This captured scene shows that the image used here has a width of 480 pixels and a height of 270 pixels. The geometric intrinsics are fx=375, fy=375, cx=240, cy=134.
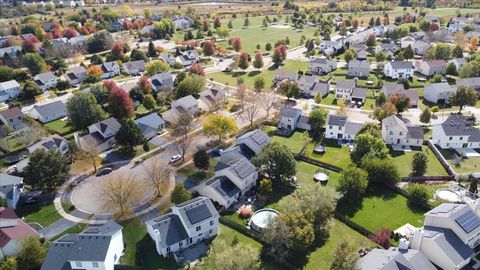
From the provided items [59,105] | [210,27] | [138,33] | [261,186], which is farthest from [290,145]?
[210,27]

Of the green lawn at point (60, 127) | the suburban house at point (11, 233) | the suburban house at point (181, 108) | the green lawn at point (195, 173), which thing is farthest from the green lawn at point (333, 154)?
the green lawn at point (60, 127)

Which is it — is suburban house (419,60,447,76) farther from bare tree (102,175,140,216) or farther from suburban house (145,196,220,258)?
bare tree (102,175,140,216)

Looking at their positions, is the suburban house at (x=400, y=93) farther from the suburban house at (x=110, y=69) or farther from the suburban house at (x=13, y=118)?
the suburban house at (x=13, y=118)

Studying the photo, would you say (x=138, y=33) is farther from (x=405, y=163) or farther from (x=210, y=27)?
(x=405, y=163)

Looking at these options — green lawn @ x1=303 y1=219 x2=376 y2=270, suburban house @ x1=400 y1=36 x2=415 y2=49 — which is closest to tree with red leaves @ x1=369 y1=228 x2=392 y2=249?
green lawn @ x1=303 y1=219 x2=376 y2=270

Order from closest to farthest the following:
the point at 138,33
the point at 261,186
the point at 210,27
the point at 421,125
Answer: the point at 261,186 < the point at 421,125 < the point at 138,33 < the point at 210,27

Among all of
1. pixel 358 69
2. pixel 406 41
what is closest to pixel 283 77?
pixel 358 69
